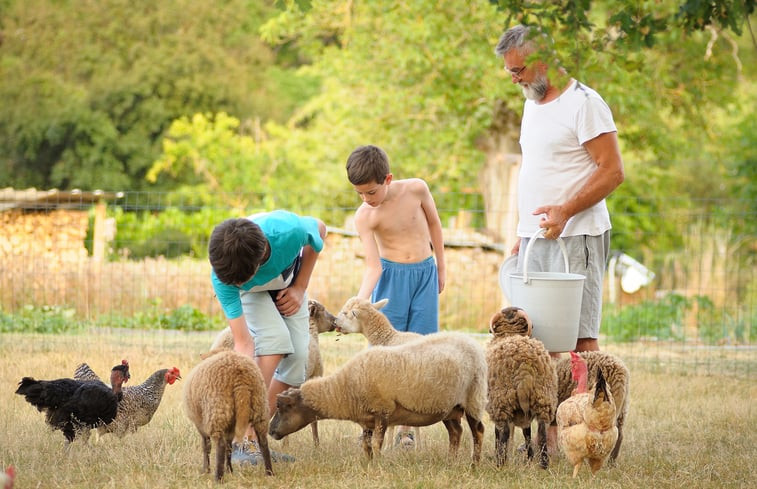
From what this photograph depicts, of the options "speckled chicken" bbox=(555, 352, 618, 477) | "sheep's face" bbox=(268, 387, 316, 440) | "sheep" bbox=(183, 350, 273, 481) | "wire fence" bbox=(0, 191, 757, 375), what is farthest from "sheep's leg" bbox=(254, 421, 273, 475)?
"wire fence" bbox=(0, 191, 757, 375)

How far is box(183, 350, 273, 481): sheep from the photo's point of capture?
4.84 meters

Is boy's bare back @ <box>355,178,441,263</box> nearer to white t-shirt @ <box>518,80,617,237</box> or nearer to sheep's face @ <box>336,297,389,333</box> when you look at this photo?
sheep's face @ <box>336,297,389,333</box>

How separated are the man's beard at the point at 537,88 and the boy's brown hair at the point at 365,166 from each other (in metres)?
1.18

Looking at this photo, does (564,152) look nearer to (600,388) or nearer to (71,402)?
(600,388)

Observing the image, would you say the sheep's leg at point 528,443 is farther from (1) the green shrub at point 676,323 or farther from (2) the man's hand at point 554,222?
(1) the green shrub at point 676,323

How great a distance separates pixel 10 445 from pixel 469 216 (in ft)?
47.4

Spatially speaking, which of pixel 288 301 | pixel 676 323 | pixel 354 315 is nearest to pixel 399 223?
pixel 354 315

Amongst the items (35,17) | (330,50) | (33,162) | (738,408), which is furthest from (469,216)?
(35,17)

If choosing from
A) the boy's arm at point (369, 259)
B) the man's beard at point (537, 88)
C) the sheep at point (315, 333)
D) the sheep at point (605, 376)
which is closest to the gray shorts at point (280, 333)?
the sheep at point (315, 333)

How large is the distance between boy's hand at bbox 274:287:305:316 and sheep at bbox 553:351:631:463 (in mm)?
1686

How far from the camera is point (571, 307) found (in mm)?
5363

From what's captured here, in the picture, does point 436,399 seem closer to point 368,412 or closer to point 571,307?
point 368,412

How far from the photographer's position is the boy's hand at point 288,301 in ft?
18.8

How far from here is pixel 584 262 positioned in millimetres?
5727
